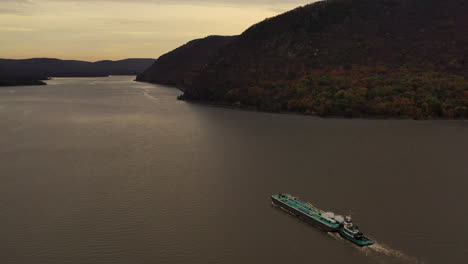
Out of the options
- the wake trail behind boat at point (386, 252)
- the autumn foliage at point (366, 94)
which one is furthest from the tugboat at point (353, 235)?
the autumn foliage at point (366, 94)

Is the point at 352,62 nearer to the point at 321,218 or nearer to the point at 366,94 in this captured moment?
the point at 366,94

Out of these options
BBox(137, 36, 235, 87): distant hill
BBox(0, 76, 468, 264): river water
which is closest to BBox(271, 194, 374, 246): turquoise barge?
BBox(0, 76, 468, 264): river water

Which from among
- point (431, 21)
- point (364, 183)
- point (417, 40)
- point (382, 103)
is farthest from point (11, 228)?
point (431, 21)

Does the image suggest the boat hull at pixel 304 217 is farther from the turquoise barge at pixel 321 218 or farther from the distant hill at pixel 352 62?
the distant hill at pixel 352 62

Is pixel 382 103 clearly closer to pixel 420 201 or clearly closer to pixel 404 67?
pixel 404 67

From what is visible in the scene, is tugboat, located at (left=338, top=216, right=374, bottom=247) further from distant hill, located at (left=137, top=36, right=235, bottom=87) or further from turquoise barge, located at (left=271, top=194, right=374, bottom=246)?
distant hill, located at (left=137, top=36, right=235, bottom=87)

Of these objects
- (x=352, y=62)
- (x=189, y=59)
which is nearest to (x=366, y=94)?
(x=352, y=62)

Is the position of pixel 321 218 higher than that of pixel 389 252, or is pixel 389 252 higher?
pixel 321 218
